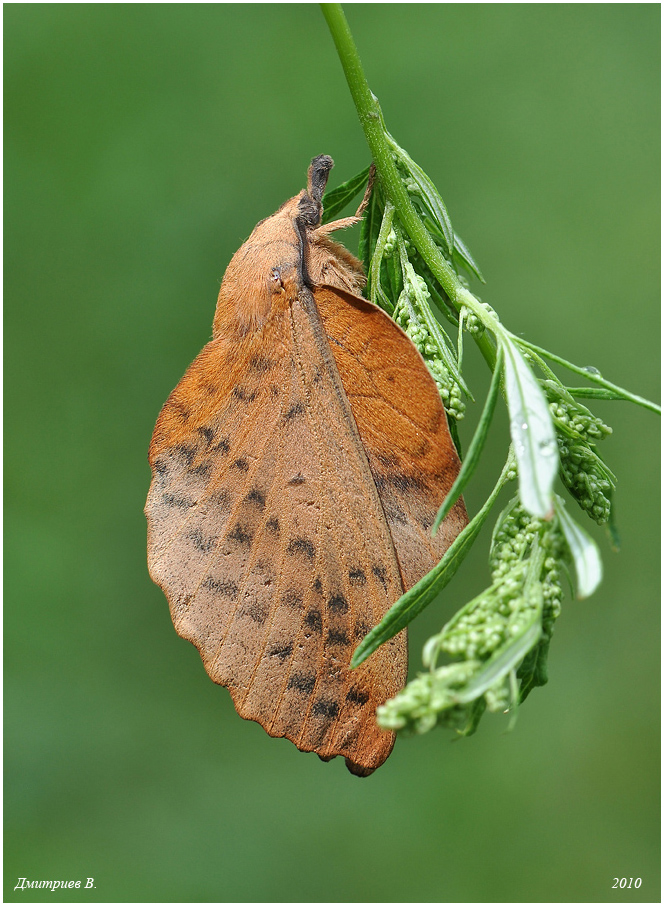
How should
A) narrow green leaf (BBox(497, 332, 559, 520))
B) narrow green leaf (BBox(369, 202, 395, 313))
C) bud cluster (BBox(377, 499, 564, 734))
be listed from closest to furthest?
1. bud cluster (BBox(377, 499, 564, 734))
2. narrow green leaf (BBox(497, 332, 559, 520))
3. narrow green leaf (BBox(369, 202, 395, 313))

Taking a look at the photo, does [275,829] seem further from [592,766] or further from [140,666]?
[592,766]

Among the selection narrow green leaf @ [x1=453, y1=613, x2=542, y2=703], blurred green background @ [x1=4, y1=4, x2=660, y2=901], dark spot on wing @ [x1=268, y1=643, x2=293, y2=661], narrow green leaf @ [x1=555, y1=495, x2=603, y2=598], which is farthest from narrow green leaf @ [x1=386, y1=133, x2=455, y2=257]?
blurred green background @ [x1=4, y1=4, x2=660, y2=901]

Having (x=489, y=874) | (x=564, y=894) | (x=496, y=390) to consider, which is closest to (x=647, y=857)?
(x=564, y=894)

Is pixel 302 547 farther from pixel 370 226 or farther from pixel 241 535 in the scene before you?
pixel 370 226

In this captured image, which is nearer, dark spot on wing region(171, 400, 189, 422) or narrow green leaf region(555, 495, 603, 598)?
narrow green leaf region(555, 495, 603, 598)

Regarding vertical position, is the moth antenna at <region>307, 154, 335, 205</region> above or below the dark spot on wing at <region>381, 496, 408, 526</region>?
above

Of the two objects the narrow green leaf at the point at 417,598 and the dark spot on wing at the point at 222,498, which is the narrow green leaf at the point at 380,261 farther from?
the dark spot on wing at the point at 222,498

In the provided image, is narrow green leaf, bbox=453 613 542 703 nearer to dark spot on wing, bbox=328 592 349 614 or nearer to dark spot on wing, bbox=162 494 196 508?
dark spot on wing, bbox=328 592 349 614
